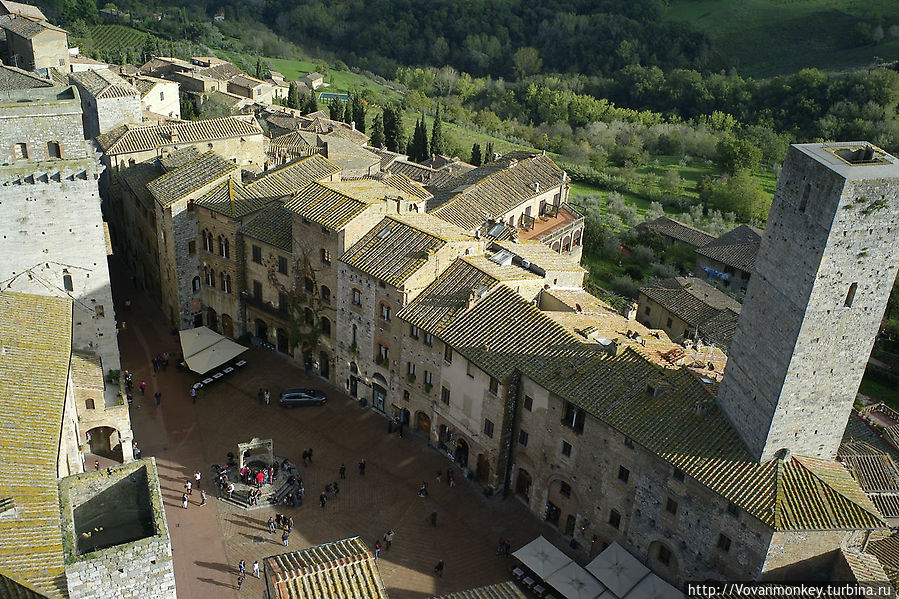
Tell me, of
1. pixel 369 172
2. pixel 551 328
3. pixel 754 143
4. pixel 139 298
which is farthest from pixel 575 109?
pixel 551 328

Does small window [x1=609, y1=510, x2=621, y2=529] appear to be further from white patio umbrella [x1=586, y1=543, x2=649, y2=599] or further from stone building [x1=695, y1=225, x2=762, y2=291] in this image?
stone building [x1=695, y1=225, x2=762, y2=291]

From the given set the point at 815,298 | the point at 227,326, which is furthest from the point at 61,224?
the point at 815,298

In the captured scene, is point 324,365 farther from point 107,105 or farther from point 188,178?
point 107,105

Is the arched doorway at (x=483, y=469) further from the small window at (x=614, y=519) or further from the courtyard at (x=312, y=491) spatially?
the small window at (x=614, y=519)

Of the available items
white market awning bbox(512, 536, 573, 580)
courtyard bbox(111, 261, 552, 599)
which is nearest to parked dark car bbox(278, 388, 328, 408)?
courtyard bbox(111, 261, 552, 599)

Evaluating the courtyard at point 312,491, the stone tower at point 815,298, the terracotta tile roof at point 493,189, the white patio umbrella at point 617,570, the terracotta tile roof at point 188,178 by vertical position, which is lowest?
the courtyard at point 312,491

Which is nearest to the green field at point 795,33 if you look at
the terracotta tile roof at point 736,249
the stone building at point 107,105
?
the terracotta tile roof at point 736,249
